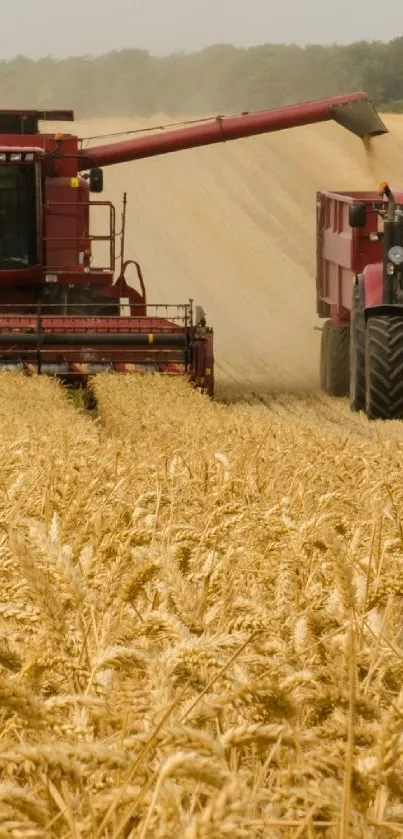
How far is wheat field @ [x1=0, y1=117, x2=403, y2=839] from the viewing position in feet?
5.29

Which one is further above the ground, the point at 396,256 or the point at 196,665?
the point at 196,665

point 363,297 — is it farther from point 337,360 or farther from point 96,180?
point 96,180

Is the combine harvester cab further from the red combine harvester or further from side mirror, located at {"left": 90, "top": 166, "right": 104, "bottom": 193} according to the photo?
side mirror, located at {"left": 90, "top": 166, "right": 104, "bottom": 193}

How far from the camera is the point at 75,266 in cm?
1820

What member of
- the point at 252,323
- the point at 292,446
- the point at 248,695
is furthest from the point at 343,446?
the point at 252,323

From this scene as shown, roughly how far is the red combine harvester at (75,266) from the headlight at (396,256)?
7.01 ft

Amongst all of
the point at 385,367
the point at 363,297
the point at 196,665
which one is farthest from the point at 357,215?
the point at 196,665

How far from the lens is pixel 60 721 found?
5.95 ft

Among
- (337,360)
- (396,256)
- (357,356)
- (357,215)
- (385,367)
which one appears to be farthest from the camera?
(337,360)

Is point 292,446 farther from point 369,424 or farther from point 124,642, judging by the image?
point 369,424

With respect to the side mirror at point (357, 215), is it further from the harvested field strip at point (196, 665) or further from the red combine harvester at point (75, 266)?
the harvested field strip at point (196, 665)

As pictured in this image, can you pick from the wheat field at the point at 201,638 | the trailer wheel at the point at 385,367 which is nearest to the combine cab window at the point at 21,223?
the trailer wheel at the point at 385,367

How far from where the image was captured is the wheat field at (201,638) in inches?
63.5

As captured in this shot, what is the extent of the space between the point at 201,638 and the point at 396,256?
12.7m
